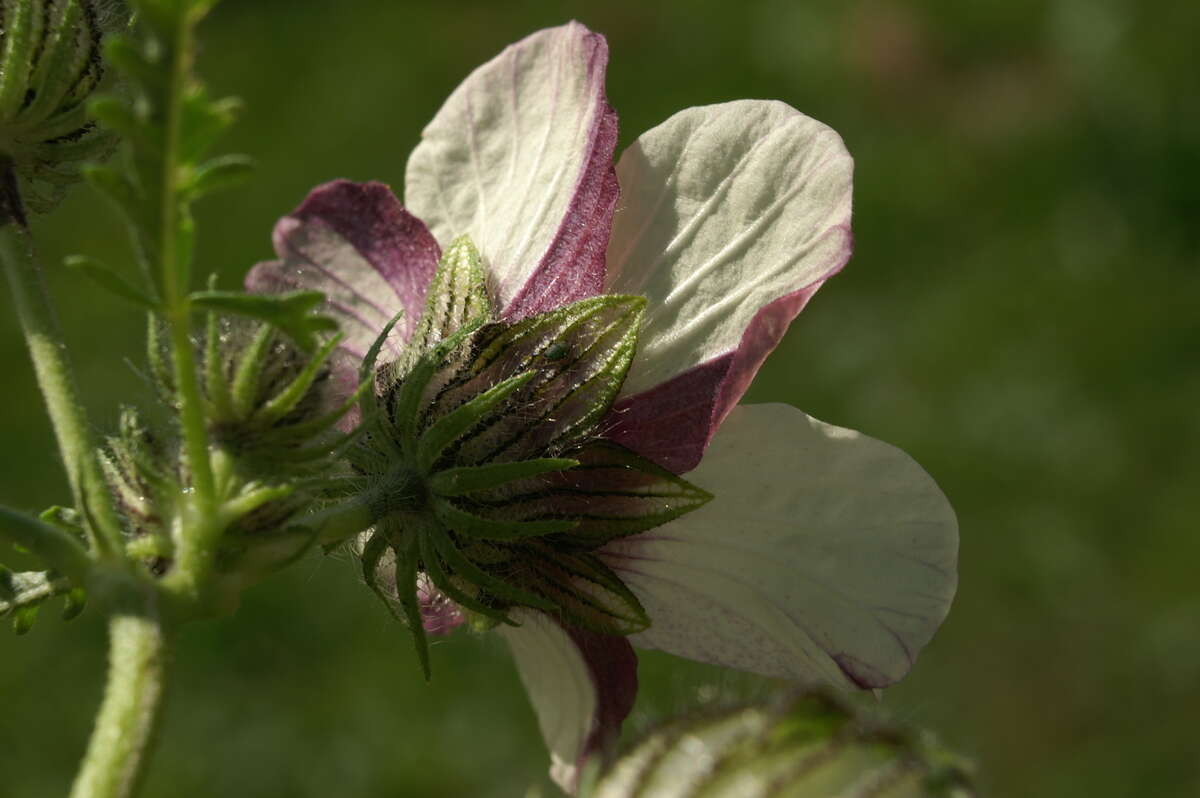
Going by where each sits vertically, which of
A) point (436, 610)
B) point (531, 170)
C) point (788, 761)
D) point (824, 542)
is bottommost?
point (788, 761)

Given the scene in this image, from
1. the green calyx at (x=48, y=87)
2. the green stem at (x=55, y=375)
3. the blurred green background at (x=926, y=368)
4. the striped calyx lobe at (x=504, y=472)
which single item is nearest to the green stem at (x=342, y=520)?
the striped calyx lobe at (x=504, y=472)

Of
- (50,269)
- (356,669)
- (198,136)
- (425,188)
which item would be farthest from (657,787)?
(50,269)

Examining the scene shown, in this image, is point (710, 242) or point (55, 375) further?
point (710, 242)

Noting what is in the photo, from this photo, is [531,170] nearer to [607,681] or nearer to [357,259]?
[357,259]

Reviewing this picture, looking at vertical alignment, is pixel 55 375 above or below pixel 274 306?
below

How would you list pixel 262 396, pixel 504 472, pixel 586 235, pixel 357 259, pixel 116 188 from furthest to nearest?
pixel 357 259, pixel 586 235, pixel 504 472, pixel 262 396, pixel 116 188

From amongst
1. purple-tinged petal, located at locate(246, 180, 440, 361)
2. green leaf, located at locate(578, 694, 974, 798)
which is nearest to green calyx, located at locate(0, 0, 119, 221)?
purple-tinged petal, located at locate(246, 180, 440, 361)

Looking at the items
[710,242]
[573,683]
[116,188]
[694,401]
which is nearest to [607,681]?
[573,683]

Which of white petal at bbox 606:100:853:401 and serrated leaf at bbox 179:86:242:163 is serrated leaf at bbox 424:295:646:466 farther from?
serrated leaf at bbox 179:86:242:163
